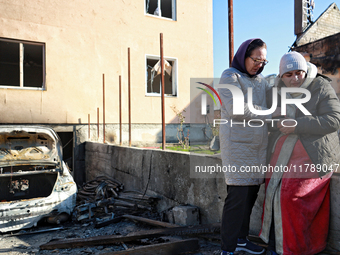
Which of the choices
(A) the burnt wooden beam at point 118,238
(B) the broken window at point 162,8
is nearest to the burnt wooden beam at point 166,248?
(A) the burnt wooden beam at point 118,238

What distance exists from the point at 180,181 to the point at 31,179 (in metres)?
3.56

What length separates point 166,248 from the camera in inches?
126

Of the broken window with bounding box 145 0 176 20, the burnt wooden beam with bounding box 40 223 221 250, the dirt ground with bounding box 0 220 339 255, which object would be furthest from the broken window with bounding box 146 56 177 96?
the burnt wooden beam with bounding box 40 223 221 250

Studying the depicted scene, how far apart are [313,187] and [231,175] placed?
2.15ft

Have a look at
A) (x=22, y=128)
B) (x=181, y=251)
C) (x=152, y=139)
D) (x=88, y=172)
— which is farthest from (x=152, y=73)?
(x=181, y=251)

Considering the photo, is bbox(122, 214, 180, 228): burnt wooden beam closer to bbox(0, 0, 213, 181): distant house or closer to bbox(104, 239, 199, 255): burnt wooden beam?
bbox(104, 239, 199, 255): burnt wooden beam

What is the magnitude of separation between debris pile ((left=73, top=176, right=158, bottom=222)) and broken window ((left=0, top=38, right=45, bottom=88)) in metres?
5.46

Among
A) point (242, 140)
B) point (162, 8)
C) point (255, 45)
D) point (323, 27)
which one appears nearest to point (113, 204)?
point (242, 140)

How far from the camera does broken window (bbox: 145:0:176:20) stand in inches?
451

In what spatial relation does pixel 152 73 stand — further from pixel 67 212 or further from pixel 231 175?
pixel 231 175

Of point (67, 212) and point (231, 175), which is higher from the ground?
point (231, 175)

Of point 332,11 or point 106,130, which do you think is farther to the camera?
point 332,11

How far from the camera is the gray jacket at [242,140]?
2338 mm

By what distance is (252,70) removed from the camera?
2.46 m
